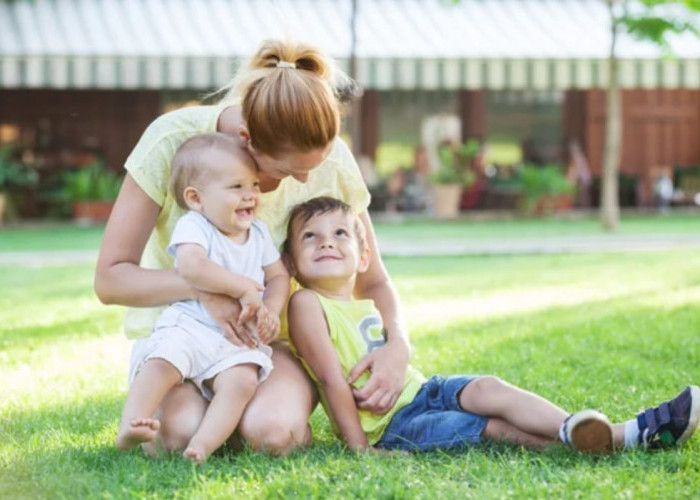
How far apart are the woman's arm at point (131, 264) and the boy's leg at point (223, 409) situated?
0.86ft

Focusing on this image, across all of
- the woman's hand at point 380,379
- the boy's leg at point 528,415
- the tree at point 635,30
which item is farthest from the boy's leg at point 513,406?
the tree at point 635,30

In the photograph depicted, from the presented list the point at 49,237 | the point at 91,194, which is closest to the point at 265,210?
the point at 49,237

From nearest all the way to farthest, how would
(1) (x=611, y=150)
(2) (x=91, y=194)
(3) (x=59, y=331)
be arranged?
(3) (x=59, y=331) → (1) (x=611, y=150) → (2) (x=91, y=194)

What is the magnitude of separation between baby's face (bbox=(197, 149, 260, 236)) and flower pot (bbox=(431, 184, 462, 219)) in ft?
52.0

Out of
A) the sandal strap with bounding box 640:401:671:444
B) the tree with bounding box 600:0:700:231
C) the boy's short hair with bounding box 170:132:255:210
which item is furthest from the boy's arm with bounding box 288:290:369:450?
the tree with bounding box 600:0:700:231

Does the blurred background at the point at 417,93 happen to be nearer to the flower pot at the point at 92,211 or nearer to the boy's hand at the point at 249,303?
the flower pot at the point at 92,211

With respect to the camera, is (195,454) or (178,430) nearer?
(195,454)

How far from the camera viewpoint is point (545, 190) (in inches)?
779

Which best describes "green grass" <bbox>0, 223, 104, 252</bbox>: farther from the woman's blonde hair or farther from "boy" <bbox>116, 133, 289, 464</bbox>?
the woman's blonde hair

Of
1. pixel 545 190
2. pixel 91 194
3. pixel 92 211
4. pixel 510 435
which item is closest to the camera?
pixel 510 435

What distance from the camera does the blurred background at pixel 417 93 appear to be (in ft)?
59.5

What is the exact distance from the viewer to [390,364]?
12.1ft

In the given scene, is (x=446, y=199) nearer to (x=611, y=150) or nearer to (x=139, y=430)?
(x=611, y=150)

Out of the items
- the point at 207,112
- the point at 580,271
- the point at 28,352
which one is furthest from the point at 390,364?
the point at 580,271
